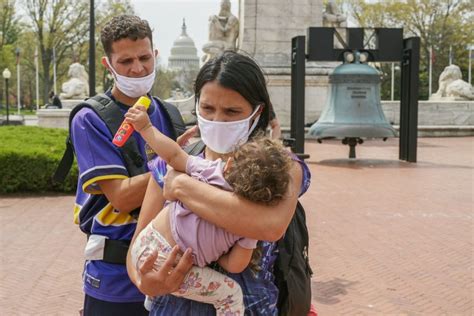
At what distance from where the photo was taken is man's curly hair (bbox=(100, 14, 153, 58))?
2663 mm

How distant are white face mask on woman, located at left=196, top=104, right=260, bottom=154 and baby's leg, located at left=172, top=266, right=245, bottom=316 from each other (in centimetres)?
41

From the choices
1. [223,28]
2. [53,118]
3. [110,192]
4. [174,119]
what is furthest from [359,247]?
[53,118]

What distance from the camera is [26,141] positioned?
1413 cm

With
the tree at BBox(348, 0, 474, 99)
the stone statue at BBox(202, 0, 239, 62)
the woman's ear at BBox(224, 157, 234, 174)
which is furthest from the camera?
the tree at BBox(348, 0, 474, 99)

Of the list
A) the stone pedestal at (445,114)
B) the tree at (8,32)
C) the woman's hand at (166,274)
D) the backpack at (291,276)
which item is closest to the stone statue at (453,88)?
the stone pedestal at (445,114)

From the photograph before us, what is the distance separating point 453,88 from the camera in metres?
29.5

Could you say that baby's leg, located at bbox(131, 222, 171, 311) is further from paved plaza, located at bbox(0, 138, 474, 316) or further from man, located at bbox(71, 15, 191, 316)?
paved plaza, located at bbox(0, 138, 474, 316)

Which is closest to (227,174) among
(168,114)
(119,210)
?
(119,210)

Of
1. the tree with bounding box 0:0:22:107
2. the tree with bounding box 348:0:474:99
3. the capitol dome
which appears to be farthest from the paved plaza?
the capitol dome

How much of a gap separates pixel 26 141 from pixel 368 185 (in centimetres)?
720

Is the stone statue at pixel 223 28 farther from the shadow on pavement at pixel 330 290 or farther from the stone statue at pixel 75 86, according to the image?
the shadow on pavement at pixel 330 290

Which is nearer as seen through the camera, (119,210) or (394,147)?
(119,210)

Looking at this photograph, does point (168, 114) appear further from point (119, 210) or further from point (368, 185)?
point (368, 185)

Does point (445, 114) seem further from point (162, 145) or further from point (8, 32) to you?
point (8, 32)
